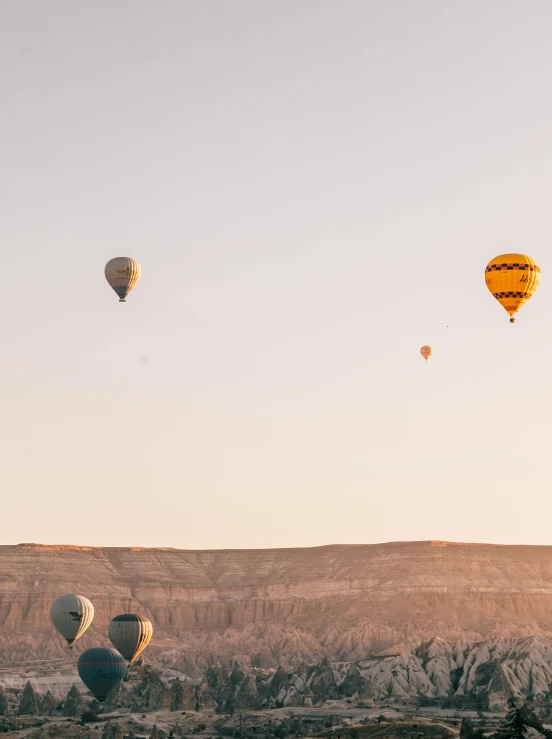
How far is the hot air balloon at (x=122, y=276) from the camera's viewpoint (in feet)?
511

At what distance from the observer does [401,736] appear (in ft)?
491

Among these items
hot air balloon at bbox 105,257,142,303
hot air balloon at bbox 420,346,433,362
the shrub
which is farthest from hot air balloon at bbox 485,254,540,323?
the shrub

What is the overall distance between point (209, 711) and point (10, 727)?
35838mm

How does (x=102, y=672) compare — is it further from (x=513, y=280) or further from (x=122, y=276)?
(x=513, y=280)

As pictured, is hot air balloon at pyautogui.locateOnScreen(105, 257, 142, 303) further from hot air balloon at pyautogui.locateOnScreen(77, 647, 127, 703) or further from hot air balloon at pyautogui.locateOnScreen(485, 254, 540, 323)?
hot air balloon at pyautogui.locateOnScreen(77, 647, 127, 703)

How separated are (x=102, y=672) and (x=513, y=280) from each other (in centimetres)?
9106

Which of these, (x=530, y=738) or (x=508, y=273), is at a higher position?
(x=508, y=273)

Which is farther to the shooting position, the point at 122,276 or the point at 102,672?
the point at 102,672

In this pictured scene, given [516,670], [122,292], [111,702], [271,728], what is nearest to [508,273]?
[122,292]

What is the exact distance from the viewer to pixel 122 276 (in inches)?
6142

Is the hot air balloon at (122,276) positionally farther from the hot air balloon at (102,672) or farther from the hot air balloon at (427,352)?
the hot air balloon at (102,672)

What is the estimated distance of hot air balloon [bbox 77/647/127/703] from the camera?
195m

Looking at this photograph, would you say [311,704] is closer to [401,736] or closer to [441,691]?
[441,691]

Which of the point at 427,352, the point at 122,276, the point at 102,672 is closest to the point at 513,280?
the point at 427,352
